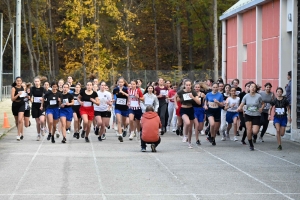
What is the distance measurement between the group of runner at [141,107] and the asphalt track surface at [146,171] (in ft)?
2.27

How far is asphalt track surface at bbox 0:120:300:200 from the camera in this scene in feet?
39.0

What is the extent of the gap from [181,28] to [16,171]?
60266mm

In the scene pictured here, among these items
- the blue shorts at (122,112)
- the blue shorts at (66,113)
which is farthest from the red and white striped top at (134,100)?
the blue shorts at (66,113)

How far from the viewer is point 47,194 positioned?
1155 centimetres

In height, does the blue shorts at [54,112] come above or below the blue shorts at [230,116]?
above

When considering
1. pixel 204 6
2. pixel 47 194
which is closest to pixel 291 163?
pixel 47 194

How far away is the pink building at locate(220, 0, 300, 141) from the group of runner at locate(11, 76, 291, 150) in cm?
207

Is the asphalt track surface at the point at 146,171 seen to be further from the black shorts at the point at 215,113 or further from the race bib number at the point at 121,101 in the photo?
the race bib number at the point at 121,101

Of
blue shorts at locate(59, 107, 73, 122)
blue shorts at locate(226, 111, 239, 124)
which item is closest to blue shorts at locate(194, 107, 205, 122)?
blue shorts at locate(226, 111, 239, 124)

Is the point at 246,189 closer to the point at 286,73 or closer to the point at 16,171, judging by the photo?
the point at 16,171

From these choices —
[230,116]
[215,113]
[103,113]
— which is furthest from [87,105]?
[230,116]

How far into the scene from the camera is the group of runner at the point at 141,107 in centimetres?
2028

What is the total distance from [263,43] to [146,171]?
15992mm

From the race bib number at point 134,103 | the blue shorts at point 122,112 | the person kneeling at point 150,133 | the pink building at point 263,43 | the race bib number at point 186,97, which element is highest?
the pink building at point 263,43
